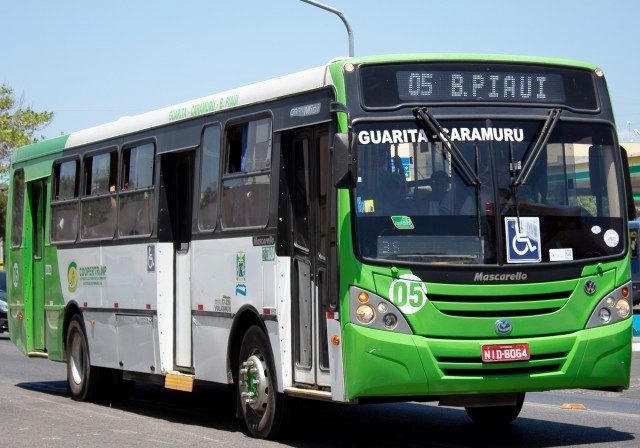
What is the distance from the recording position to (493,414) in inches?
503

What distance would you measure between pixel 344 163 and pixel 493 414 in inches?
148

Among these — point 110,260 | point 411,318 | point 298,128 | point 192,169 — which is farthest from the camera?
point 110,260

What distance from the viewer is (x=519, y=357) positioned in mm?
10367

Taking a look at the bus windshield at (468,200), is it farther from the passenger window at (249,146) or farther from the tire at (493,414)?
the tire at (493,414)

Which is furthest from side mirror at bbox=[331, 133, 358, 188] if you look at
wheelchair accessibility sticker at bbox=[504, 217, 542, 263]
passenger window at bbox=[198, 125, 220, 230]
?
Answer: passenger window at bbox=[198, 125, 220, 230]

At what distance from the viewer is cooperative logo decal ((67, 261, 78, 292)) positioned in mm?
16734

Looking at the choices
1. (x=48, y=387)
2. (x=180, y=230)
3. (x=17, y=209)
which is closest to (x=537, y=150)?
(x=180, y=230)

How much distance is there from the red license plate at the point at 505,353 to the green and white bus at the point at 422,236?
0.01 meters

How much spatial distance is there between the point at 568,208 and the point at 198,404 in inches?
269

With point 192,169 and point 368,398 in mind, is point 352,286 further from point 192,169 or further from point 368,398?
point 192,169

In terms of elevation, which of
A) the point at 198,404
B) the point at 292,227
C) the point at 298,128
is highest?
the point at 298,128

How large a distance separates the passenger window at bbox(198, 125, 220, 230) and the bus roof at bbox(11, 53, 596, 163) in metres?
0.27

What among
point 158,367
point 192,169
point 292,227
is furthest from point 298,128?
point 158,367

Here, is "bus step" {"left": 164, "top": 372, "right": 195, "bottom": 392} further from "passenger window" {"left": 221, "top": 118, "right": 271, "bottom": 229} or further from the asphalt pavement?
"passenger window" {"left": 221, "top": 118, "right": 271, "bottom": 229}
